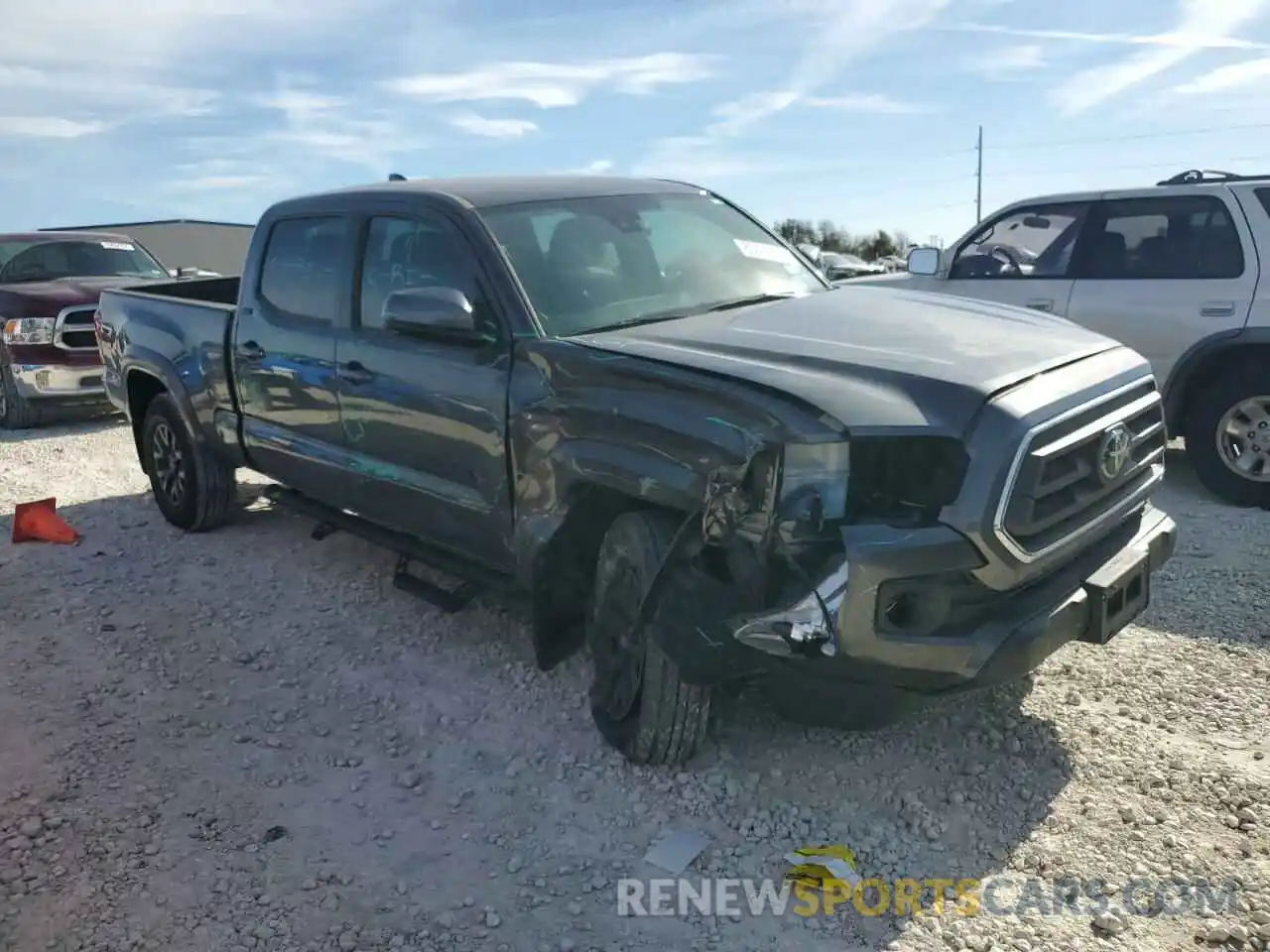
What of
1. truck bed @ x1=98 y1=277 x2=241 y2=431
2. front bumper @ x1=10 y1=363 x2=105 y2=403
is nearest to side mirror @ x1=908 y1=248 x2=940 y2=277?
truck bed @ x1=98 y1=277 x2=241 y2=431

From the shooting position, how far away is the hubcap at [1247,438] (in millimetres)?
6336

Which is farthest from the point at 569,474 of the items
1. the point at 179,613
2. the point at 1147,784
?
the point at 179,613

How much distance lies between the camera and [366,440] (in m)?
4.67

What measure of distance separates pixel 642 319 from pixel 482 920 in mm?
2116

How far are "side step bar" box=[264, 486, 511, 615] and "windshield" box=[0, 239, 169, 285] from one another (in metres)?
7.22

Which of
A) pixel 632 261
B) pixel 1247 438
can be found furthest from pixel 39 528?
pixel 1247 438

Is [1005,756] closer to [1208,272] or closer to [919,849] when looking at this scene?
[919,849]

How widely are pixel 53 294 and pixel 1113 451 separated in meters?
9.84

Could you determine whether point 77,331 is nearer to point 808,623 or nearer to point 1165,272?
point 1165,272

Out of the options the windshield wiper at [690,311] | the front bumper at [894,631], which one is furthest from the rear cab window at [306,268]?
the front bumper at [894,631]

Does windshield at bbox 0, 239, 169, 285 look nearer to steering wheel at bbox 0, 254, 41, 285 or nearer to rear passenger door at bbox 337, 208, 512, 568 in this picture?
steering wheel at bbox 0, 254, 41, 285

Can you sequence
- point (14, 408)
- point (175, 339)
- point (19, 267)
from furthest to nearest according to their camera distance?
1. point (19, 267)
2. point (14, 408)
3. point (175, 339)

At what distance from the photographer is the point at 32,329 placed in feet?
32.9

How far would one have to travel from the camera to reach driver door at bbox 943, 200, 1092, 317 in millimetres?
7242
